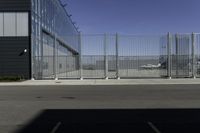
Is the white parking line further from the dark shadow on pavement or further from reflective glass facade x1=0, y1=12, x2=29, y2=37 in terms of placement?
reflective glass facade x1=0, y1=12, x2=29, y2=37

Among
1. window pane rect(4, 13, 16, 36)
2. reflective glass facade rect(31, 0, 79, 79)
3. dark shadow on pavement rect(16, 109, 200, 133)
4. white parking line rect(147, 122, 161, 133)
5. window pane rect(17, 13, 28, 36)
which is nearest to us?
white parking line rect(147, 122, 161, 133)

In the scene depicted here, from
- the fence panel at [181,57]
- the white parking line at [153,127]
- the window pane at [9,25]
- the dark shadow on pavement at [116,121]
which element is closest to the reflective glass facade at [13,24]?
the window pane at [9,25]

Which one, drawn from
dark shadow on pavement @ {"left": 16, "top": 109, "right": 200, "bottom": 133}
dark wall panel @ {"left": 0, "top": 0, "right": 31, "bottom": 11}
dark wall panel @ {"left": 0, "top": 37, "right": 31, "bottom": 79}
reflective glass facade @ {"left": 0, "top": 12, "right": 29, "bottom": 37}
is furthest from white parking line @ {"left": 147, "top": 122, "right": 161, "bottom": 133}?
dark wall panel @ {"left": 0, "top": 0, "right": 31, "bottom": 11}

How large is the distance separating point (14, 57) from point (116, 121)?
27.1 m

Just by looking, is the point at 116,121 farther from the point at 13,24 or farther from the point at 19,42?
the point at 13,24

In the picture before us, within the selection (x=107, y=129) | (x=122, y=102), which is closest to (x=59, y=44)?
(x=122, y=102)

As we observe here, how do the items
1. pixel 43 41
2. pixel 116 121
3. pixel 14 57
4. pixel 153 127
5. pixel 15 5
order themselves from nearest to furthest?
pixel 153 127
pixel 116 121
pixel 14 57
pixel 15 5
pixel 43 41

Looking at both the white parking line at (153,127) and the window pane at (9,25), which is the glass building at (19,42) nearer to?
the window pane at (9,25)

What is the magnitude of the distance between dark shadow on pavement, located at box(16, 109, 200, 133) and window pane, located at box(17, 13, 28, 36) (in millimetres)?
24014

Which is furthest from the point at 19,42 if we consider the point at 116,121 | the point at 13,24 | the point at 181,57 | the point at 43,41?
the point at 116,121

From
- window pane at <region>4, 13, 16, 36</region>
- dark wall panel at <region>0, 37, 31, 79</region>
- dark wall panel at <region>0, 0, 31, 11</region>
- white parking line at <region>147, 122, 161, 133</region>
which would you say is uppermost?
dark wall panel at <region>0, 0, 31, 11</region>

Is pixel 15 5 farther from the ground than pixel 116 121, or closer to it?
farther from the ground

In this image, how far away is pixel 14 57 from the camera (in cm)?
3716

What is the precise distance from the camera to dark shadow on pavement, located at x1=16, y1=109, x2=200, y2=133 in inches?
400
